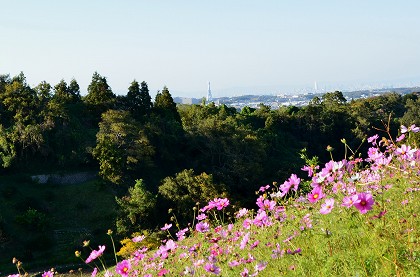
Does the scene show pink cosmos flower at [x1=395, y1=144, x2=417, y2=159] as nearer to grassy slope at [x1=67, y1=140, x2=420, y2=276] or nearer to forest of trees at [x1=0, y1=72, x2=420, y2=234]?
grassy slope at [x1=67, y1=140, x2=420, y2=276]

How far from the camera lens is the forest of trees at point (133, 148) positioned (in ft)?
55.1

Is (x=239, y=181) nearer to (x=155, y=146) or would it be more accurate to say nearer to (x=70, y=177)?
(x=155, y=146)

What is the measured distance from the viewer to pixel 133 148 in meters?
19.6

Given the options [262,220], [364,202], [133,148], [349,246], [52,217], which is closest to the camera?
[364,202]

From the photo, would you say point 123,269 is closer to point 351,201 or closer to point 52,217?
point 351,201

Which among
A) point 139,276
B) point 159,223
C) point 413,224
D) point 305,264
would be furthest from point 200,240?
point 159,223

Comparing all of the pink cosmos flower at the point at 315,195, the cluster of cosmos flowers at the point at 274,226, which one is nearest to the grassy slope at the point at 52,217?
the cluster of cosmos flowers at the point at 274,226

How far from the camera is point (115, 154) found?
60.6ft

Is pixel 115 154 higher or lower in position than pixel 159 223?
higher

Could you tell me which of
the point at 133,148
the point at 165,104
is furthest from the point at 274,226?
the point at 165,104

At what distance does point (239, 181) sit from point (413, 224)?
61.5 feet

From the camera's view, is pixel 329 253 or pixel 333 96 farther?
pixel 333 96

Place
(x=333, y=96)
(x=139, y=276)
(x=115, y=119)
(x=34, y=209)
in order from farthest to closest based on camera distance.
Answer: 1. (x=333, y=96)
2. (x=115, y=119)
3. (x=34, y=209)
4. (x=139, y=276)

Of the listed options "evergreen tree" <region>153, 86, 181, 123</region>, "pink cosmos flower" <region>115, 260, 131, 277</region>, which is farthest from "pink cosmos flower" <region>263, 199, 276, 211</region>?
"evergreen tree" <region>153, 86, 181, 123</region>
